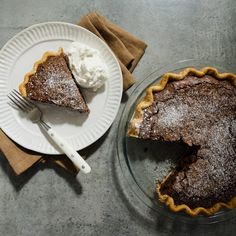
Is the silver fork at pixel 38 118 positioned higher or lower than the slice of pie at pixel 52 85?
lower

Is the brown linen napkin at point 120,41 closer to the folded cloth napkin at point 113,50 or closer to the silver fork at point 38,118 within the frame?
the folded cloth napkin at point 113,50

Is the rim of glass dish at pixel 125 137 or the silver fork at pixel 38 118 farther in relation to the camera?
the rim of glass dish at pixel 125 137

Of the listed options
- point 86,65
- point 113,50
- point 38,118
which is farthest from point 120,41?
point 38,118

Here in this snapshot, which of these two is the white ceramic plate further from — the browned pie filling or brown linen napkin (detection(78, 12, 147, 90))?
the browned pie filling

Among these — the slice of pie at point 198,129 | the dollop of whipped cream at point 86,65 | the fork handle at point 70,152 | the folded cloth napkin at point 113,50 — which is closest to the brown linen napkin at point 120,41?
the folded cloth napkin at point 113,50

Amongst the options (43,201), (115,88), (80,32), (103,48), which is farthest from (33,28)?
(43,201)

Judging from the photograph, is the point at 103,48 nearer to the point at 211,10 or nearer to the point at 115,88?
the point at 115,88
